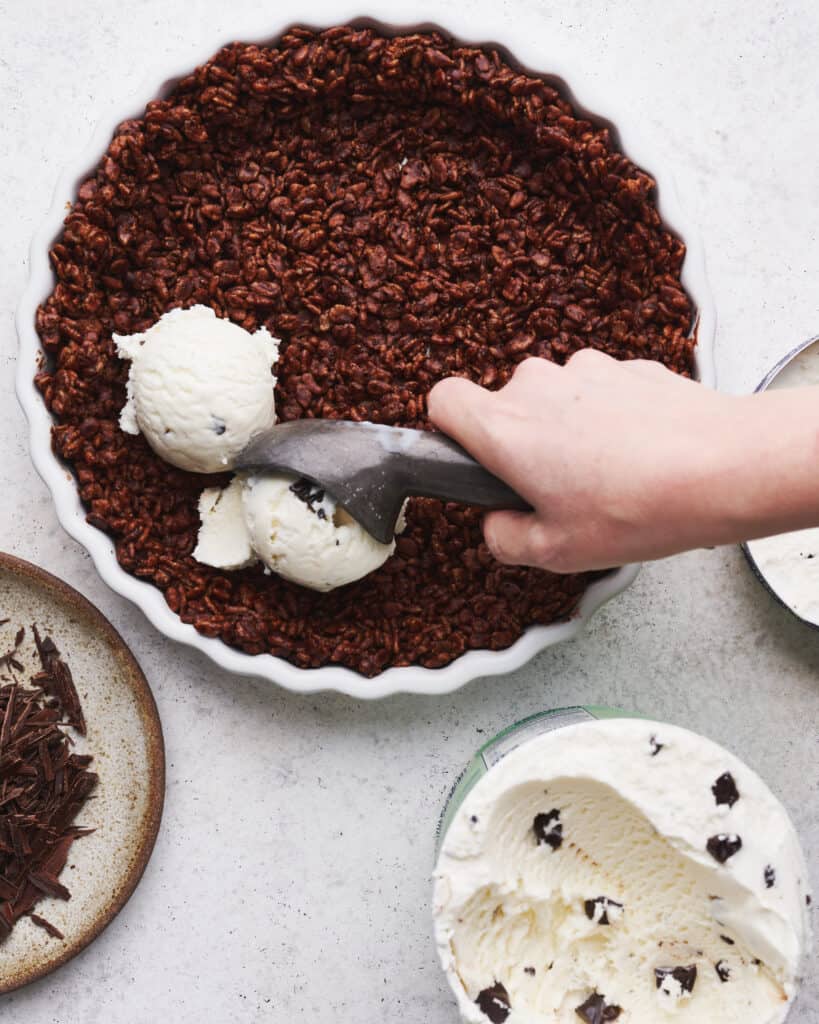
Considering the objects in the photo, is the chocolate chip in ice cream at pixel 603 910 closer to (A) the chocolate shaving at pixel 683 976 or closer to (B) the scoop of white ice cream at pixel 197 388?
(A) the chocolate shaving at pixel 683 976

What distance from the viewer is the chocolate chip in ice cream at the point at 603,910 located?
1400 millimetres

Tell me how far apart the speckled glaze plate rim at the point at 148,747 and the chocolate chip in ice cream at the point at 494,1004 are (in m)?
0.54

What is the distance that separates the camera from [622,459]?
1141mm

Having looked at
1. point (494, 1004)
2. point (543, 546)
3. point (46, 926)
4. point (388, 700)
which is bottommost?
point (46, 926)

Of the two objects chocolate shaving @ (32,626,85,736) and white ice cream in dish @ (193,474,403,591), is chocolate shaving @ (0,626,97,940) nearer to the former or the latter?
chocolate shaving @ (32,626,85,736)

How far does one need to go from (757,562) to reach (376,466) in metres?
0.61

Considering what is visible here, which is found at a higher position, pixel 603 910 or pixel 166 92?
pixel 166 92

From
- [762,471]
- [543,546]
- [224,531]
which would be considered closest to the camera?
[762,471]

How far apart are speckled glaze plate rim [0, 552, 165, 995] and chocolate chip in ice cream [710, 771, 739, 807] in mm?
786

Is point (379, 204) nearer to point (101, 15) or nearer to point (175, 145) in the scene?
point (175, 145)

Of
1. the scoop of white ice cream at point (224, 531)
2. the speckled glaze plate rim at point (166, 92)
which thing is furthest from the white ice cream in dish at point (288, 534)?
the speckled glaze plate rim at point (166, 92)

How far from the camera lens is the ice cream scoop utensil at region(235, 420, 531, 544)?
1.29 metres

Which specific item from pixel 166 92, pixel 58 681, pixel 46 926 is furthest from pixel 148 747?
pixel 166 92

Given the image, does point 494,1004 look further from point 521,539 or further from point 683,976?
point 521,539
